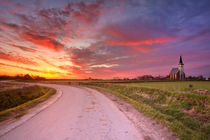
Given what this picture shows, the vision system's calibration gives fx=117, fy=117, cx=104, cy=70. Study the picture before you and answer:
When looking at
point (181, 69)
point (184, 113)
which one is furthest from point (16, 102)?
point (181, 69)

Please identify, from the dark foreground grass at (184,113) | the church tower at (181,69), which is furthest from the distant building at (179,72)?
the dark foreground grass at (184,113)

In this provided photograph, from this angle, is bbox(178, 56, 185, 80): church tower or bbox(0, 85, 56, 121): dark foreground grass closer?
bbox(0, 85, 56, 121): dark foreground grass

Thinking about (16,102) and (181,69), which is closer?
(16,102)

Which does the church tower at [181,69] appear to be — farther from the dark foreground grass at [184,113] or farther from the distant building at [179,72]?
the dark foreground grass at [184,113]

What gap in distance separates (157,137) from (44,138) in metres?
4.35

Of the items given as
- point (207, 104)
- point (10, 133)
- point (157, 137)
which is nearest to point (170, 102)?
point (207, 104)

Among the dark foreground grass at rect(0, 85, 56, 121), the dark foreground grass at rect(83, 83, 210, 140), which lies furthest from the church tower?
the dark foreground grass at rect(0, 85, 56, 121)

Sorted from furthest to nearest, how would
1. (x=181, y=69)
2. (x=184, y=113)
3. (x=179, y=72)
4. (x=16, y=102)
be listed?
1. (x=181, y=69)
2. (x=179, y=72)
3. (x=16, y=102)
4. (x=184, y=113)

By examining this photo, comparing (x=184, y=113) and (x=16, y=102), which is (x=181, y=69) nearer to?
(x=184, y=113)

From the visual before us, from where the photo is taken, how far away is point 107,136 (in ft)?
14.8

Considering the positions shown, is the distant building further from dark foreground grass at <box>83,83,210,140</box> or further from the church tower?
dark foreground grass at <box>83,83,210,140</box>

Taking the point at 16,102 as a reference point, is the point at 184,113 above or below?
above

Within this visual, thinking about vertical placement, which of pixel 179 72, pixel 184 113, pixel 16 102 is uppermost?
pixel 179 72

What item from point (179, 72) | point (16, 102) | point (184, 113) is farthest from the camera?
point (179, 72)
